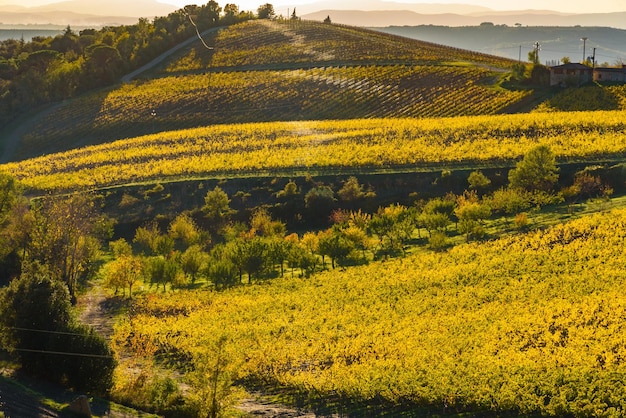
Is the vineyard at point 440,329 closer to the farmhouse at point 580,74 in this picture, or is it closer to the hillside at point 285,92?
the farmhouse at point 580,74

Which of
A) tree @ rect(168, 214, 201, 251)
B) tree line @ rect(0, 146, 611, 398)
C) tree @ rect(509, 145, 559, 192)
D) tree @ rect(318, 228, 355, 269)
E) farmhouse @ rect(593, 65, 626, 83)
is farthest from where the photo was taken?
farmhouse @ rect(593, 65, 626, 83)

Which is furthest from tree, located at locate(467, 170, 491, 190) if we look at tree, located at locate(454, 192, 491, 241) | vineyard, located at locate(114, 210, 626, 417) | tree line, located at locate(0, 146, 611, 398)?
vineyard, located at locate(114, 210, 626, 417)

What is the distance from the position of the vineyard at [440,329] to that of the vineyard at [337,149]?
98.8ft

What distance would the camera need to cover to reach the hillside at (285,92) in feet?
481

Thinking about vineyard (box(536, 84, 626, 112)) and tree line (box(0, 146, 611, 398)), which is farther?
vineyard (box(536, 84, 626, 112))

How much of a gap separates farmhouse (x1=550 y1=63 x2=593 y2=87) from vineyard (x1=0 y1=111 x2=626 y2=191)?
20034 mm

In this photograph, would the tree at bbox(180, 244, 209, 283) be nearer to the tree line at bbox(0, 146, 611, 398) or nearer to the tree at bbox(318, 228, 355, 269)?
the tree line at bbox(0, 146, 611, 398)

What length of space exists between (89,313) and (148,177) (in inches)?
1665

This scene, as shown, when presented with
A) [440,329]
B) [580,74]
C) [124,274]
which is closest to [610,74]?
[580,74]

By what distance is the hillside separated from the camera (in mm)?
146625

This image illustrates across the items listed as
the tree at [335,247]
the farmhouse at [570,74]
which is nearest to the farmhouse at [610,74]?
the farmhouse at [570,74]

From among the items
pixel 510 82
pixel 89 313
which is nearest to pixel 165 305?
pixel 89 313

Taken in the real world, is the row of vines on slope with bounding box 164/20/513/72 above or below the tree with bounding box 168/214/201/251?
above

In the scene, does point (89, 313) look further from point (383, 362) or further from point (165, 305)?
point (383, 362)
